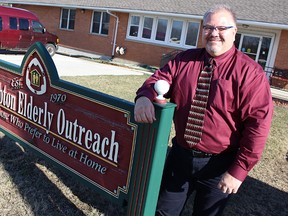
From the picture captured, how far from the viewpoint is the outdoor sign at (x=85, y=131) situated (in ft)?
6.18

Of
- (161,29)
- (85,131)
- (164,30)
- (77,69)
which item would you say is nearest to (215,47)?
(85,131)

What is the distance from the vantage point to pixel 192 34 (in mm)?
15312

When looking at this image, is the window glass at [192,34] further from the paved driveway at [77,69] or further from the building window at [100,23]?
the building window at [100,23]

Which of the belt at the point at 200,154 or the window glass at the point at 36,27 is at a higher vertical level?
the window glass at the point at 36,27

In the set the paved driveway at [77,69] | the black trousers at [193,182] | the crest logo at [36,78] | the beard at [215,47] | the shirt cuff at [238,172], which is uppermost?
the beard at [215,47]

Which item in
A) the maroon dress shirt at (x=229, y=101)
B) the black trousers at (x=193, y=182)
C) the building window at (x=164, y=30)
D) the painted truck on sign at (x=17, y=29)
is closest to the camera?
the maroon dress shirt at (x=229, y=101)

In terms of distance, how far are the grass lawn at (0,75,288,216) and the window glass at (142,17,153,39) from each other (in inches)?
521

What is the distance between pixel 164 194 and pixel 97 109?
2.43 ft

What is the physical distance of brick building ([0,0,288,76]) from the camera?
13398 mm

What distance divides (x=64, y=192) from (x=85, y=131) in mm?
1032

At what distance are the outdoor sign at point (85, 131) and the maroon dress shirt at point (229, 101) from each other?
7.3 inches

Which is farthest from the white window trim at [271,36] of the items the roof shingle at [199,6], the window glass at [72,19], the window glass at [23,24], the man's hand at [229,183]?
the man's hand at [229,183]

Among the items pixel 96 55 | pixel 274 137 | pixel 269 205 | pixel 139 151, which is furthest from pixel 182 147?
pixel 96 55

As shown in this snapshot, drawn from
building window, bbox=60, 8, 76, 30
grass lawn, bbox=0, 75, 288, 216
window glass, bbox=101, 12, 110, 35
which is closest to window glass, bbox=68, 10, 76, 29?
building window, bbox=60, 8, 76, 30
